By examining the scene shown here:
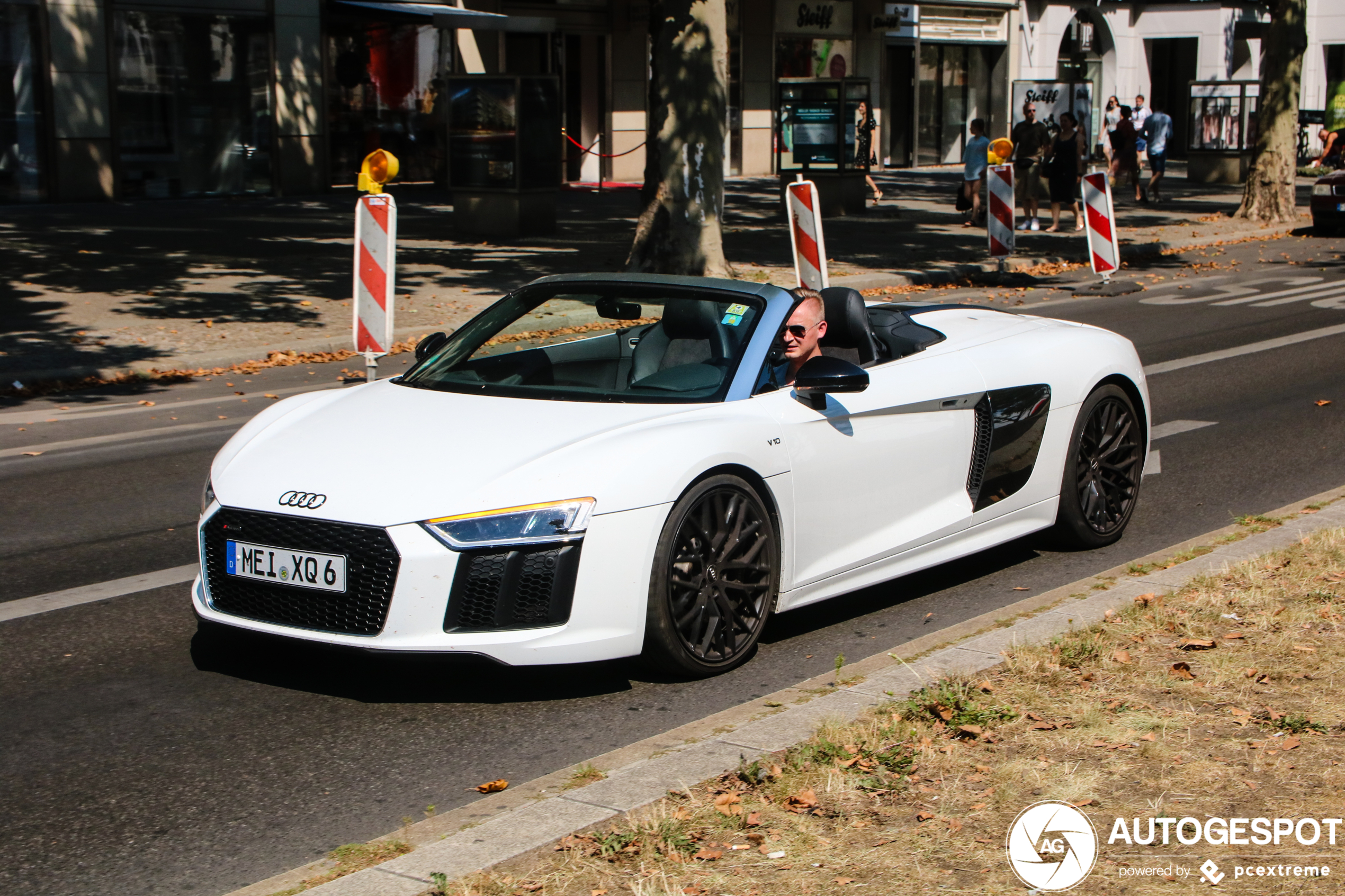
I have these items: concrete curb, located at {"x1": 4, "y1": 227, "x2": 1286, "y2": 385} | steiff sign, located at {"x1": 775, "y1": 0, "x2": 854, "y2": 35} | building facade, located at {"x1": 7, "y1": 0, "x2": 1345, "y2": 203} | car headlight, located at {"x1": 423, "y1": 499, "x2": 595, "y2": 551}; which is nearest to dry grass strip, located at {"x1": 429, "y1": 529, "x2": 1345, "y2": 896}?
car headlight, located at {"x1": 423, "y1": 499, "x2": 595, "y2": 551}

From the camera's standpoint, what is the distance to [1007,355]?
6.54 meters

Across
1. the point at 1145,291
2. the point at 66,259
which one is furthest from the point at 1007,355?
the point at 66,259

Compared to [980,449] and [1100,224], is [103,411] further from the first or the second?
[1100,224]

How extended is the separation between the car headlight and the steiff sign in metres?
34.6

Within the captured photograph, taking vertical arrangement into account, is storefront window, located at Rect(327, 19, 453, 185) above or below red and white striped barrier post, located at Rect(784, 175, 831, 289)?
above

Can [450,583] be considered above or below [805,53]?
below

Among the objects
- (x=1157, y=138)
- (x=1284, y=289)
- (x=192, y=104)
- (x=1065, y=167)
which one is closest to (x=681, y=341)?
(x=1284, y=289)

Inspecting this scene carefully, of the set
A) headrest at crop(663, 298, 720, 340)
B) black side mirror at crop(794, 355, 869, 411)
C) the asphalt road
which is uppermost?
headrest at crop(663, 298, 720, 340)

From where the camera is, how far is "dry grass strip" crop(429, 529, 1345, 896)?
350 centimetres

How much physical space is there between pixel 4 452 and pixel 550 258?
1057 cm

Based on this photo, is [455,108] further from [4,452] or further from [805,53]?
[805,53]

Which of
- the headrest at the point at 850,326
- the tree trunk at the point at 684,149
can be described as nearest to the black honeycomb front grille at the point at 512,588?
the headrest at the point at 850,326

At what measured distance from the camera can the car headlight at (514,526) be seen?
469cm

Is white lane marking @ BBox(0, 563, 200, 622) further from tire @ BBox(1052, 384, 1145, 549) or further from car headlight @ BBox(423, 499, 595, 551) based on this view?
tire @ BBox(1052, 384, 1145, 549)
